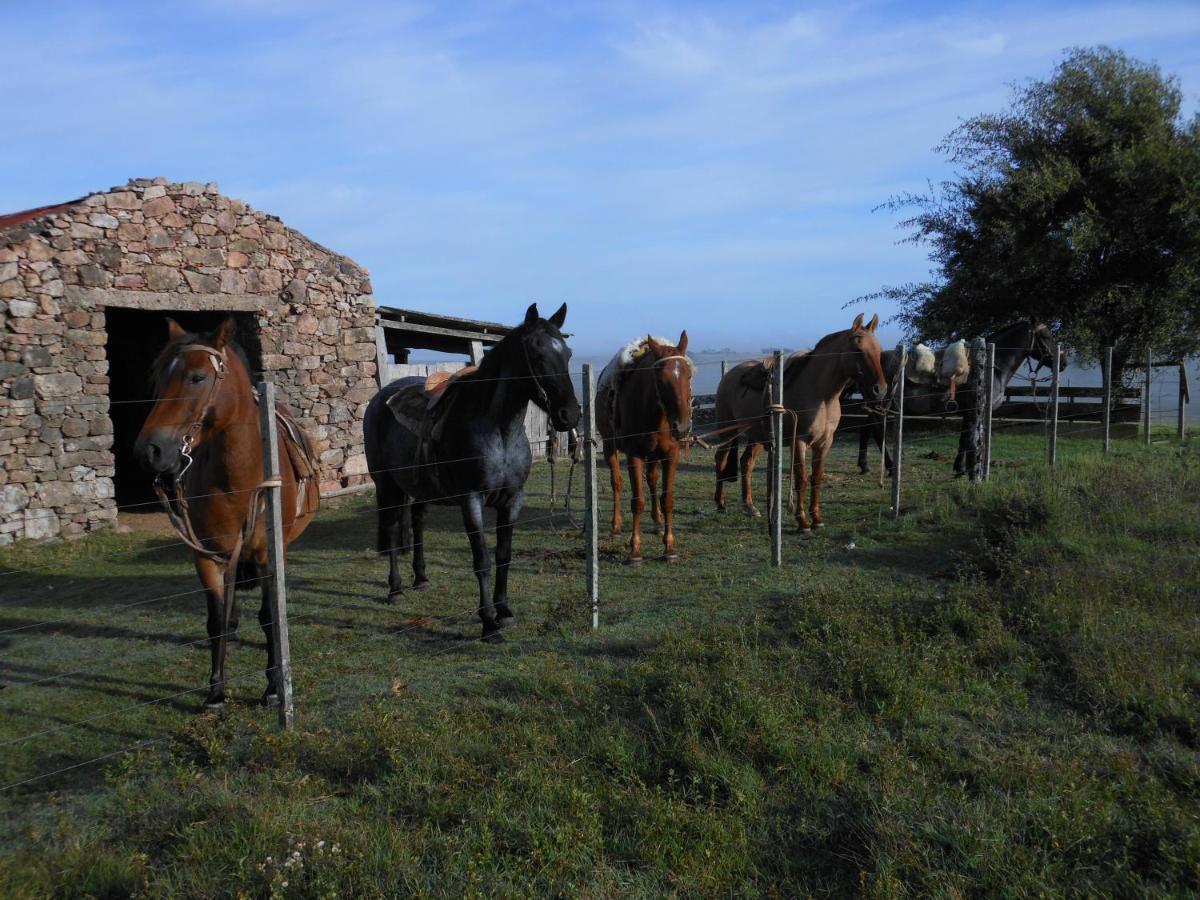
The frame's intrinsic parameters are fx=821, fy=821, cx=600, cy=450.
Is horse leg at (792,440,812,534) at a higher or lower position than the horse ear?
lower

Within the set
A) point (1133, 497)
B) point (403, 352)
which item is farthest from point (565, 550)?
point (403, 352)

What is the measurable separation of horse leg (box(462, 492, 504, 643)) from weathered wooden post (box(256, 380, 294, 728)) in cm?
166

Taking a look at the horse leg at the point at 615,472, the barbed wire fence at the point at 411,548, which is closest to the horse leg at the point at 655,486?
the horse leg at the point at 615,472

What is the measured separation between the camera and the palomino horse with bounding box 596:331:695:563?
27.3ft

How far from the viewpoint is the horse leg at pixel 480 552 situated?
6066 mm

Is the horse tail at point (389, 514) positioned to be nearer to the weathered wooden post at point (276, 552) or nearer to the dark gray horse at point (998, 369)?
the weathered wooden post at point (276, 552)

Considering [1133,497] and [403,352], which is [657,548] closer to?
[1133,497]

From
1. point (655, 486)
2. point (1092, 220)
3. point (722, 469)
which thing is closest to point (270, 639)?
point (655, 486)

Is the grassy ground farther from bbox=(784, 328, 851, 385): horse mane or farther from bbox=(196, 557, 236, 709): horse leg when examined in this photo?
bbox=(784, 328, 851, 385): horse mane

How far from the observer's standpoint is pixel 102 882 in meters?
3.05

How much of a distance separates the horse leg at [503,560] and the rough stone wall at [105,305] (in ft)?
21.9

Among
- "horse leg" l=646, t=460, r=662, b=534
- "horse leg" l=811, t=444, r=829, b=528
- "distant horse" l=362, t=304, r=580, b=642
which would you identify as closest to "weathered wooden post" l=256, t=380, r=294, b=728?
"distant horse" l=362, t=304, r=580, b=642

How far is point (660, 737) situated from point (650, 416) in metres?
4.87

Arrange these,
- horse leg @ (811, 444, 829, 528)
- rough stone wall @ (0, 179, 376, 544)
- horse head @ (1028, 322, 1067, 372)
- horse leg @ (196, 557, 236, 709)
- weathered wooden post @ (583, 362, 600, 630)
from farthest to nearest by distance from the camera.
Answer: horse head @ (1028, 322, 1067, 372)
rough stone wall @ (0, 179, 376, 544)
horse leg @ (811, 444, 829, 528)
weathered wooden post @ (583, 362, 600, 630)
horse leg @ (196, 557, 236, 709)
